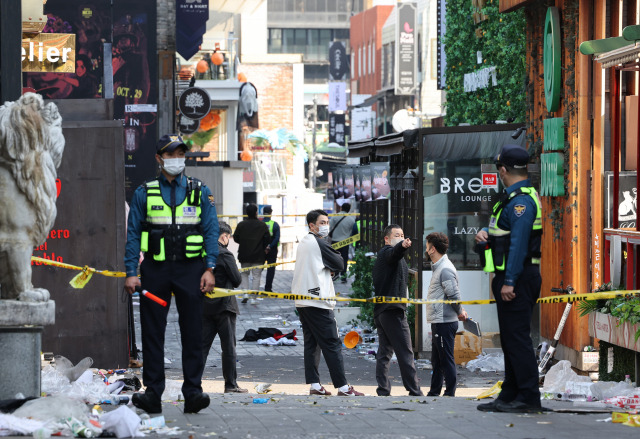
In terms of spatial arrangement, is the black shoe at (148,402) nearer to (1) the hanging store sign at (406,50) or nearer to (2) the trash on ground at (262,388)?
(2) the trash on ground at (262,388)

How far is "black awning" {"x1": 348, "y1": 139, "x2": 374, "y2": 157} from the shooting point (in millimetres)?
23266

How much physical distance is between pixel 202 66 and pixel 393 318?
34.2 metres

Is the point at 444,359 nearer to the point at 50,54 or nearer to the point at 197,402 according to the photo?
the point at 197,402

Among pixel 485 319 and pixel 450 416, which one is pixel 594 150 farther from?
pixel 450 416

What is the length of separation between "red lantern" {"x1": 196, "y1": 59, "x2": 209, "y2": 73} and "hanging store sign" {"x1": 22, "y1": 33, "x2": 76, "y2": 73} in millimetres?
23089

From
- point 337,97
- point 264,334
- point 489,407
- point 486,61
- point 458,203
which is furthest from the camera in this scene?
point 337,97

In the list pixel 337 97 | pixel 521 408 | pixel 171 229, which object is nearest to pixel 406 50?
pixel 337 97

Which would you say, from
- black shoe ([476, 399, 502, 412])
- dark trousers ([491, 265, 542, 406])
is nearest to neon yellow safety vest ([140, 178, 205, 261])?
dark trousers ([491, 265, 542, 406])

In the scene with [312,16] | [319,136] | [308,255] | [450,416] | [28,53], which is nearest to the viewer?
[450,416]

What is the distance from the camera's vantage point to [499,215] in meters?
8.77

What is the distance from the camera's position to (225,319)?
496 inches

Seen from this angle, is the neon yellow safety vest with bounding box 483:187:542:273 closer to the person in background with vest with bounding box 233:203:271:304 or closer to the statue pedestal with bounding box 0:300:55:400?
the statue pedestal with bounding box 0:300:55:400

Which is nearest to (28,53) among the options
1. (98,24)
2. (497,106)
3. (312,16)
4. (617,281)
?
(98,24)

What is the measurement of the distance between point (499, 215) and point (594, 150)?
550 cm
